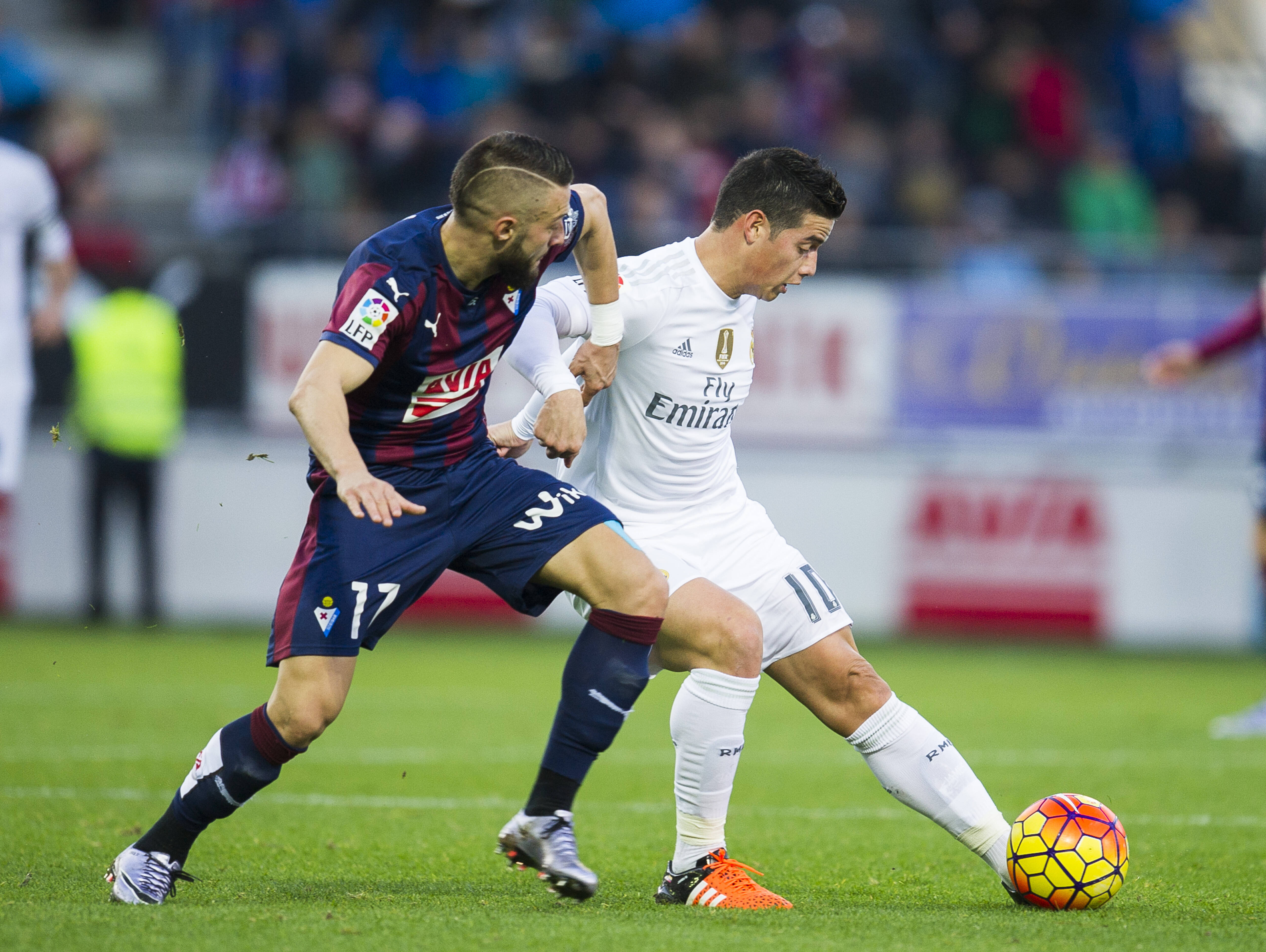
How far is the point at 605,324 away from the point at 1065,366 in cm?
929

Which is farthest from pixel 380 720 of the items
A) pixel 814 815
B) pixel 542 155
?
pixel 542 155

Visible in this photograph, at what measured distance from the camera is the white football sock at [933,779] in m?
4.55

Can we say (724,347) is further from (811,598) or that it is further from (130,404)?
(130,404)

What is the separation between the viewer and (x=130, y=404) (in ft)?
43.3

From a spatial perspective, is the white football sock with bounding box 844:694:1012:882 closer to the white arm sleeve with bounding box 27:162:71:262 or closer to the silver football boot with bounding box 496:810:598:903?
the silver football boot with bounding box 496:810:598:903

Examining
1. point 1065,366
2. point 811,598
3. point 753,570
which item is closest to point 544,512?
point 753,570

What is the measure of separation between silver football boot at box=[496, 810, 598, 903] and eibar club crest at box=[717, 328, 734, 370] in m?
1.45

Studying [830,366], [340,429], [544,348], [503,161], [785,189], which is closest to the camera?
[340,429]

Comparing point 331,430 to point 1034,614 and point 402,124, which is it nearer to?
point 1034,614

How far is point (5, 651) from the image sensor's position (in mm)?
10891

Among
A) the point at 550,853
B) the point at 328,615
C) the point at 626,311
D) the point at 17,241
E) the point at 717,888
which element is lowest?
the point at 717,888

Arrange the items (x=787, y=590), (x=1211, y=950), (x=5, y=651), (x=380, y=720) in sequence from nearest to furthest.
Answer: (x=1211, y=950) → (x=787, y=590) → (x=380, y=720) → (x=5, y=651)

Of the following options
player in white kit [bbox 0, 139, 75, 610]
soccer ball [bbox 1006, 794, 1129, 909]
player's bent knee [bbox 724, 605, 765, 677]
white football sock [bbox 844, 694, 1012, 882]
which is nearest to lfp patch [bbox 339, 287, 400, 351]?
player's bent knee [bbox 724, 605, 765, 677]

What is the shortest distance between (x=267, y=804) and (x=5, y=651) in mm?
5484
